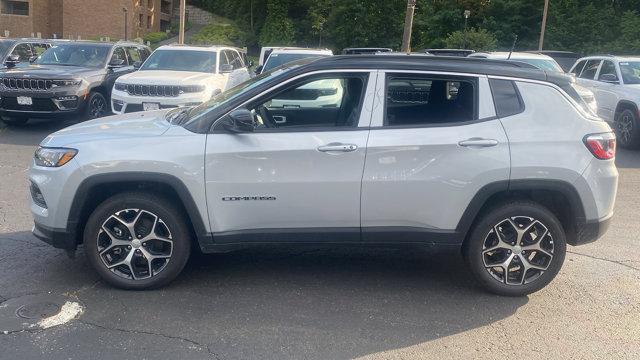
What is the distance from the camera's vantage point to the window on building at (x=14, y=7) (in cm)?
5702

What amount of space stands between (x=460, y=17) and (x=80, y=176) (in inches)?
1612

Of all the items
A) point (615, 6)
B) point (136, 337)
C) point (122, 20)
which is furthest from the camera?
point (122, 20)

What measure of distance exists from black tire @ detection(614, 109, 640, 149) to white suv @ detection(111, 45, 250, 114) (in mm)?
7799

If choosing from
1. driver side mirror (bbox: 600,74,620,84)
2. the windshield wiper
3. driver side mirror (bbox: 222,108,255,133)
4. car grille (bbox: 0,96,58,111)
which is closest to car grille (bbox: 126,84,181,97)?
car grille (bbox: 0,96,58,111)

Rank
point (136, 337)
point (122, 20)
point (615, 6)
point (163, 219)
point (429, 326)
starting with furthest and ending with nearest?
point (122, 20)
point (615, 6)
point (163, 219)
point (429, 326)
point (136, 337)

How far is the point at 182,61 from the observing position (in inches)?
516

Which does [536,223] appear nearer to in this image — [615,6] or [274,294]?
[274,294]

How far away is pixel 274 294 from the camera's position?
495 centimetres

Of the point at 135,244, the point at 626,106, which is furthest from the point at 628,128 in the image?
the point at 135,244

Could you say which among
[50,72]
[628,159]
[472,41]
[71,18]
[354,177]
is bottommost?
[71,18]

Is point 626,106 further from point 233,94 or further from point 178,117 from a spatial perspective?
point 178,117

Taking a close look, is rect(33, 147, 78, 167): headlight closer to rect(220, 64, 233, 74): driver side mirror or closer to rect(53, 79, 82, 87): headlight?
rect(53, 79, 82, 87): headlight

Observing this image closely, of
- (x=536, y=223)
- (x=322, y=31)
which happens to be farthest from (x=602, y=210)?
(x=322, y=31)

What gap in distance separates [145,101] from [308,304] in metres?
7.70
